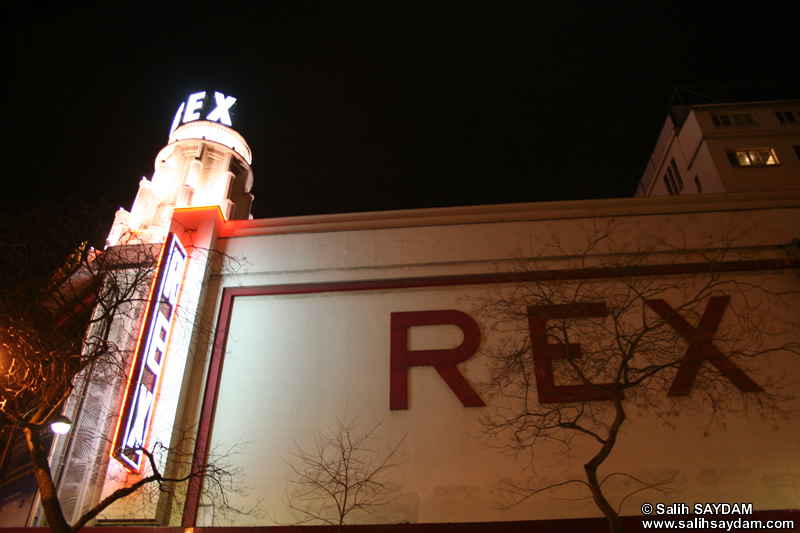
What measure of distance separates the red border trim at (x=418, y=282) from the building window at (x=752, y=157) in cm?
1549

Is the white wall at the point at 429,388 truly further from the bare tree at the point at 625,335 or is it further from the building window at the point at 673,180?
the building window at the point at 673,180

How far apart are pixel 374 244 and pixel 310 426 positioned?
20.0 ft

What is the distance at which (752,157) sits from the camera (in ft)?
105

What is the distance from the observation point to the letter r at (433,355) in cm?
1695

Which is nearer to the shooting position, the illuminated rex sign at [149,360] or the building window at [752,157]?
the illuminated rex sign at [149,360]

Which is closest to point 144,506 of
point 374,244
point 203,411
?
Answer: point 203,411

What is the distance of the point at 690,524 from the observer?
14.1 m

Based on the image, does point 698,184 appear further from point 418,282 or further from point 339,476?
point 339,476

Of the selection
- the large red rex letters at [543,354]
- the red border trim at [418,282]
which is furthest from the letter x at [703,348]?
the red border trim at [418,282]

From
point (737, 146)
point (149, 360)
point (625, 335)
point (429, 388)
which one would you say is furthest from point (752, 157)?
point (149, 360)

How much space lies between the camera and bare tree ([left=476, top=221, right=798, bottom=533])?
634 inches

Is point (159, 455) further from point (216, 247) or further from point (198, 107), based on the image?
point (198, 107)

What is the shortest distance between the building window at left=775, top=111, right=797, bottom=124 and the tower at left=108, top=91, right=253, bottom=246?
28.1 meters

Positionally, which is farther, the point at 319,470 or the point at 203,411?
the point at 203,411
